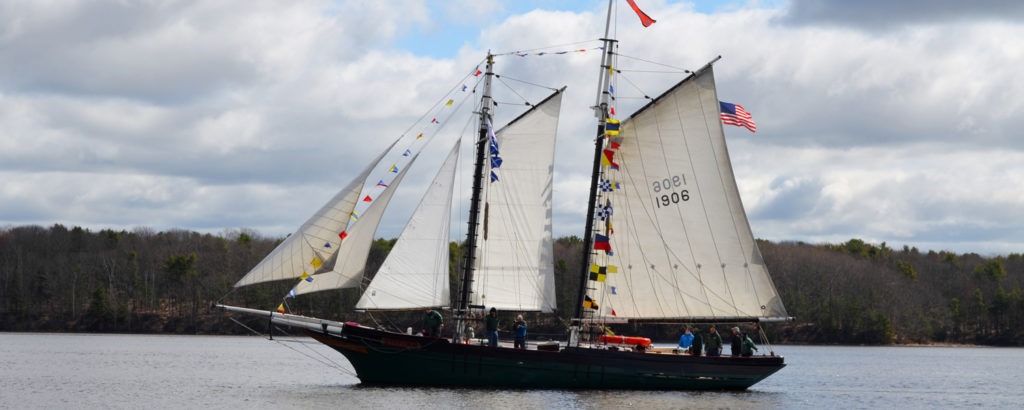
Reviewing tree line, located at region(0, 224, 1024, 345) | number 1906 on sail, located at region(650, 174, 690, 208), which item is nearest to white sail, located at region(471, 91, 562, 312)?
number 1906 on sail, located at region(650, 174, 690, 208)

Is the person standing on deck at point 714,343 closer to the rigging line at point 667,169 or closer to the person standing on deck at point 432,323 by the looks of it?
the rigging line at point 667,169

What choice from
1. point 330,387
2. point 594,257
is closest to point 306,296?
point 330,387

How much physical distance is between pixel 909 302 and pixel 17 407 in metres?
131

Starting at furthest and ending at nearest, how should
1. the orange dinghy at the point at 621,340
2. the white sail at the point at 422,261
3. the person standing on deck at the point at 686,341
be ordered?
the person standing on deck at the point at 686,341 → the orange dinghy at the point at 621,340 → the white sail at the point at 422,261

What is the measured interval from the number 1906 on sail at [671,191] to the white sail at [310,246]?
1386 cm

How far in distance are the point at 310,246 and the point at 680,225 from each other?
16.6 m

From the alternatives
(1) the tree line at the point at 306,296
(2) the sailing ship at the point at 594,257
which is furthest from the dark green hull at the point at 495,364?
(1) the tree line at the point at 306,296

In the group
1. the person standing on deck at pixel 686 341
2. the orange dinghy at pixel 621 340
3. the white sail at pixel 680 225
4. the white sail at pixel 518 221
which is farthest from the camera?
the person standing on deck at pixel 686 341

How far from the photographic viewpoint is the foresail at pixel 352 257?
4741 centimetres

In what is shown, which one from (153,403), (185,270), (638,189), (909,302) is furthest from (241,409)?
(909,302)

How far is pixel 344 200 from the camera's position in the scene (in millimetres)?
47500

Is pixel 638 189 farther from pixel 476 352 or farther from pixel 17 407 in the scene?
pixel 17 407

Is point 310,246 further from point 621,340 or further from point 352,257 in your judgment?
point 621,340

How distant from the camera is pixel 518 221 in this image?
169ft
